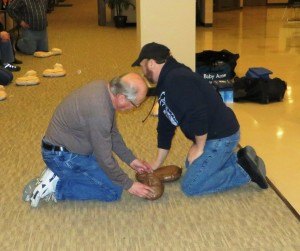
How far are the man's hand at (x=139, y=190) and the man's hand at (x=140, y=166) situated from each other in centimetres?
22

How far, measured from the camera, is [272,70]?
6387mm

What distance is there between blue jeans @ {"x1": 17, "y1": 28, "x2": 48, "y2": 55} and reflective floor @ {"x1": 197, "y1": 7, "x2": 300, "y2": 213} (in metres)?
2.46

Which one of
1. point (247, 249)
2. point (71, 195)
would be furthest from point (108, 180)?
point (247, 249)

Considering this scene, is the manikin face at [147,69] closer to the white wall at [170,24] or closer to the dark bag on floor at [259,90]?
the dark bag on floor at [259,90]

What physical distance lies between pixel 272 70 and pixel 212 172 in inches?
143

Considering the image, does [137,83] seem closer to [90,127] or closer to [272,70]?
[90,127]

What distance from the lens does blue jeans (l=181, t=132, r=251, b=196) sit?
303 centimetres

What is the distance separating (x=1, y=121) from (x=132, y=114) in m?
1.18

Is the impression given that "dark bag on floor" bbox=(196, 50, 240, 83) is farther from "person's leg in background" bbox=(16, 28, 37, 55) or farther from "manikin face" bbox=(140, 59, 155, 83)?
"person's leg in background" bbox=(16, 28, 37, 55)

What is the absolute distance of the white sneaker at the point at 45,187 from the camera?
9.64ft

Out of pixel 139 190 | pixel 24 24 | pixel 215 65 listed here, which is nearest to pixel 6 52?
pixel 24 24

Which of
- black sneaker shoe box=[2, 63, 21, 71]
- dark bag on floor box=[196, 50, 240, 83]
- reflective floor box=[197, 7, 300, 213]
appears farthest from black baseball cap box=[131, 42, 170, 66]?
black sneaker shoe box=[2, 63, 21, 71]

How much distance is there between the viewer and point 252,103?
198 inches

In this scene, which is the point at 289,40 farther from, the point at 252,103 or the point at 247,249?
the point at 247,249
